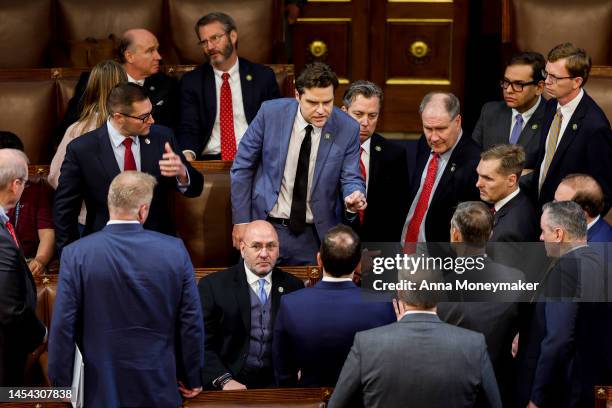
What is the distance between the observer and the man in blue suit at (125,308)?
10.9ft

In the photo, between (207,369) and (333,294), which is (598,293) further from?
(207,369)

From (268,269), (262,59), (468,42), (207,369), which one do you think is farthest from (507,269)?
(468,42)

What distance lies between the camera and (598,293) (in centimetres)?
357

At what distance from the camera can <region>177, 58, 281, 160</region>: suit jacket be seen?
512 cm

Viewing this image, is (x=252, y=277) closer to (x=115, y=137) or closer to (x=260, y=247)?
(x=260, y=247)

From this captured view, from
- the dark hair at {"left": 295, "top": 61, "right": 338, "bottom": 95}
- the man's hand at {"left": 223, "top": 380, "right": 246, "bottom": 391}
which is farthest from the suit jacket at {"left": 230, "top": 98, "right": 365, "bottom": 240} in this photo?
the man's hand at {"left": 223, "top": 380, "right": 246, "bottom": 391}

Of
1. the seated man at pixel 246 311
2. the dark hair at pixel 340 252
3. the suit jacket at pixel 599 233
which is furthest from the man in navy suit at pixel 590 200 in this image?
the seated man at pixel 246 311

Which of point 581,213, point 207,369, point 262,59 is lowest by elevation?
point 207,369

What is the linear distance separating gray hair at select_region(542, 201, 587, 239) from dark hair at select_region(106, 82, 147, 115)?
5.21ft

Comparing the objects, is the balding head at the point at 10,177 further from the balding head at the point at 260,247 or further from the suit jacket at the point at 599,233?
the suit jacket at the point at 599,233

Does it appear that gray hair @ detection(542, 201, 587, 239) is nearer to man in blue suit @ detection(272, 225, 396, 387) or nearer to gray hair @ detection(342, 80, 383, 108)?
man in blue suit @ detection(272, 225, 396, 387)

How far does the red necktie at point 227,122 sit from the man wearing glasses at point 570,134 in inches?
57.8

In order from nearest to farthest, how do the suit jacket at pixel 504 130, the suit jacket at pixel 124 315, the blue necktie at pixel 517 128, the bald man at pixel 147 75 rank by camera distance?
the suit jacket at pixel 124 315 → the suit jacket at pixel 504 130 → the blue necktie at pixel 517 128 → the bald man at pixel 147 75

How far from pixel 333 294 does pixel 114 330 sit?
0.71 m
